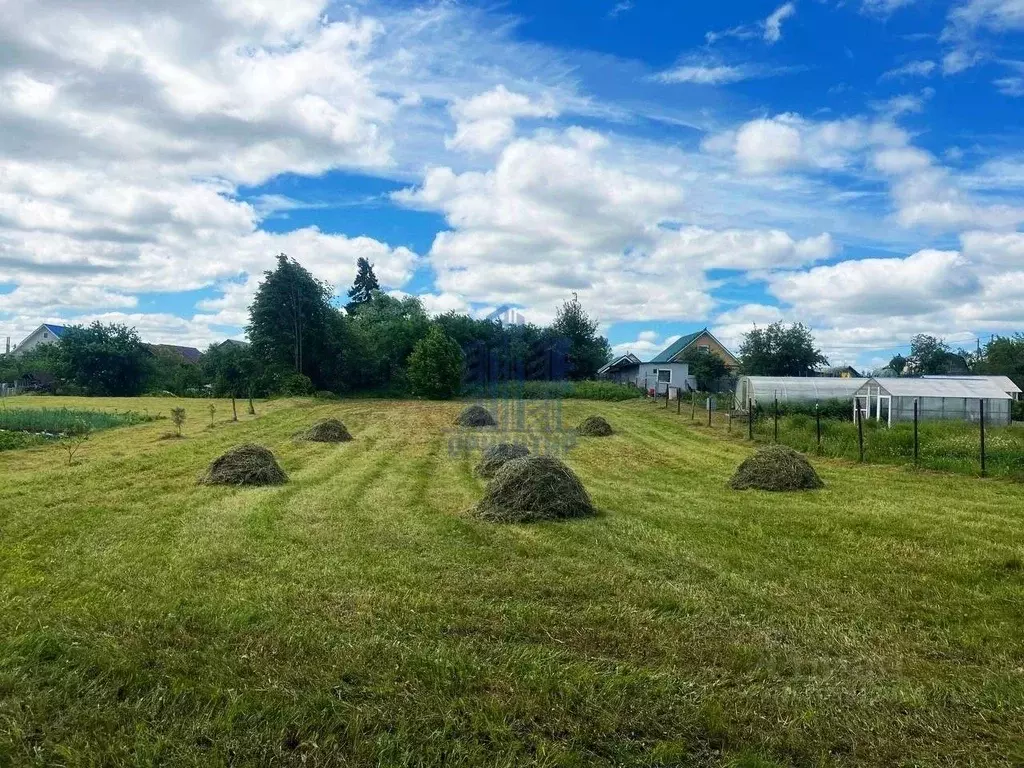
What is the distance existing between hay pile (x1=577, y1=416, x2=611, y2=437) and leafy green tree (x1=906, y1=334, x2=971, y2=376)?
39.8 meters

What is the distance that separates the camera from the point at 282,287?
38.0 metres

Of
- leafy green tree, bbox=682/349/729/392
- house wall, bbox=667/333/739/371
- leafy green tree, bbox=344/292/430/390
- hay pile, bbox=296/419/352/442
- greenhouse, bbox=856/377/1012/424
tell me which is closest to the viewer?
hay pile, bbox=296/419/352/442

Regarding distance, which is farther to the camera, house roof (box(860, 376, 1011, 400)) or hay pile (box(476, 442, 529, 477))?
house roof (box(860, 376, 1011, 400))

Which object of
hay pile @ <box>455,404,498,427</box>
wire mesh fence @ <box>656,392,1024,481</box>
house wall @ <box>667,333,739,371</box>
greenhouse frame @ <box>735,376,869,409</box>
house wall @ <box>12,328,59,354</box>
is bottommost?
wire mesh fence @ <box>656,392,1024,481</box>

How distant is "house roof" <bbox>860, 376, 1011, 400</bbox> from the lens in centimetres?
2072

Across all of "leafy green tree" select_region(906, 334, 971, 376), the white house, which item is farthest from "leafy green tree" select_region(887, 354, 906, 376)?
the white house

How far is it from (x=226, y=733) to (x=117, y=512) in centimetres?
628

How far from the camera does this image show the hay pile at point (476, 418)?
74.1ft

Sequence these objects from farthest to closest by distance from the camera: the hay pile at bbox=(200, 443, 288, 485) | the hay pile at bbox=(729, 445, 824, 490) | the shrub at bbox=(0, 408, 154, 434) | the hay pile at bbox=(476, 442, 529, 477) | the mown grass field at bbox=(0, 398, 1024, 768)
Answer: the shrub at bbox=(0, 408, 154, 434) → the hay pile at bbox=(476, 442, 529, 477) → the hay pile at bbox=(729, 445, 824, 490) → the hay pile at bbox=(200, 443, 288, 485) → the mown grass field at bbox=(0, 398, 1024, 768)

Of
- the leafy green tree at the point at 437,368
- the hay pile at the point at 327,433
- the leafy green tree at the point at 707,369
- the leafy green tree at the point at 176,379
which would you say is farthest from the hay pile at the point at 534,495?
the leafy green tree at the point at 176,379

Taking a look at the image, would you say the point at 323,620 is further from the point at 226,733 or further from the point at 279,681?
the point at 226,733

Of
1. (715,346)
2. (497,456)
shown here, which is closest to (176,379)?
(715,346)

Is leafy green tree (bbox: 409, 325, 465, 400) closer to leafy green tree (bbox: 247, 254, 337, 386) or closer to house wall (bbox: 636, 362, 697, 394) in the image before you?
leafy green tree (bbox: 247, 254, 337, 386)

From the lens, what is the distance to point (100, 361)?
42.2 m
